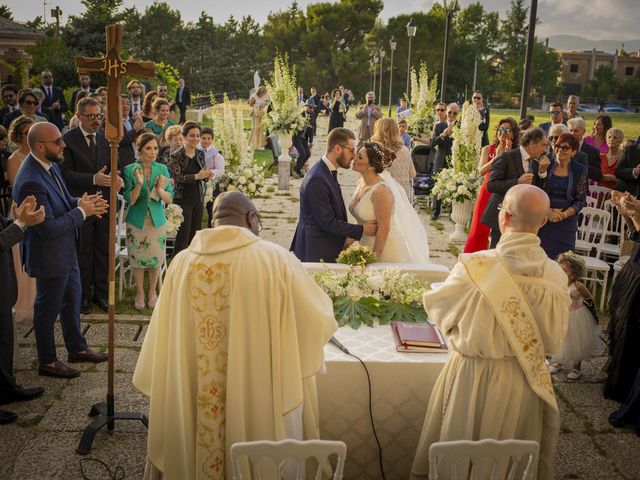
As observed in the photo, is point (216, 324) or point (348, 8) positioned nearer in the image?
point (216, 324)

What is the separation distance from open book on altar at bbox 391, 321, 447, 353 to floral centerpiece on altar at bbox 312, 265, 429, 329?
199mm

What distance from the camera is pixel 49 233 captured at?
551 centimetres

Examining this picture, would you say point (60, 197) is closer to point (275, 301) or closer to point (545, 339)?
point (275, 301)

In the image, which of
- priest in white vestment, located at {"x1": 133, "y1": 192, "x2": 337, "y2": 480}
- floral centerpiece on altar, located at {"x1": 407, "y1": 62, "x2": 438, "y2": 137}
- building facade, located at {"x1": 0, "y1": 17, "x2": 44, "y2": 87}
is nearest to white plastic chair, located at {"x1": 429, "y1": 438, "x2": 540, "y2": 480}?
priest in white vestment, located at {"x1": 133, "y1": 192, "x2": 337, "y2": 480}

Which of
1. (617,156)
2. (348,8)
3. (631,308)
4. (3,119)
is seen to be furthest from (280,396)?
(348,8)

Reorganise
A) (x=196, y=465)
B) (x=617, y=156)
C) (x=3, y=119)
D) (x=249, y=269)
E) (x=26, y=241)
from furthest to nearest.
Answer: (x=3, y=119), (x=617, y=156), (x=26, y=241), (x=196, y=465), (x=249, y=269)

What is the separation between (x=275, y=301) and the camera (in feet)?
11.6

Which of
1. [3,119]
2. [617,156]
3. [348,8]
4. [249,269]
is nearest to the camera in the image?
[249,269]

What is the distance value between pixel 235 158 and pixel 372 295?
595 centimetres

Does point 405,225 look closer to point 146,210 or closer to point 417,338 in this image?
point 417,338

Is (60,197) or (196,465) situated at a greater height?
(60,197)

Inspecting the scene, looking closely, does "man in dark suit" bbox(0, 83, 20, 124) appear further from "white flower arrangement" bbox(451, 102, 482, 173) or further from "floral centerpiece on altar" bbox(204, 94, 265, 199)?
"white flower arrangement" bbox(451, 102, 482, 173)

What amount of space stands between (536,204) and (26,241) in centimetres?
414

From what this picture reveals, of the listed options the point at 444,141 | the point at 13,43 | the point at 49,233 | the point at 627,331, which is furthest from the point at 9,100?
the point at 13,43
